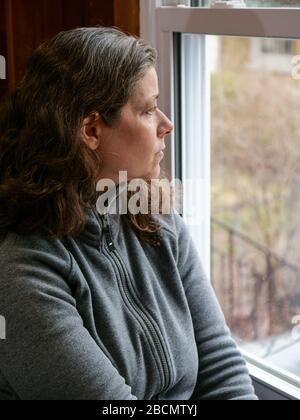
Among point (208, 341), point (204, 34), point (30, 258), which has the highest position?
point (204, 34)

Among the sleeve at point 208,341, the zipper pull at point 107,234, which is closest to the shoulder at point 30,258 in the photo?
the zipper pull at point 107,234

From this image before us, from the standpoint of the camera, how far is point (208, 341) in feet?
4.97

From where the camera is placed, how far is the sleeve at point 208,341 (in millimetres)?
1479

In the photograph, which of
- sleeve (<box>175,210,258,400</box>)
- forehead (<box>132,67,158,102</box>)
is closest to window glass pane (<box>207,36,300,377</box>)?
sleeve (<box>175,210,258,400</box>)

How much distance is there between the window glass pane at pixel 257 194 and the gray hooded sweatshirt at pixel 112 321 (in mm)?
254

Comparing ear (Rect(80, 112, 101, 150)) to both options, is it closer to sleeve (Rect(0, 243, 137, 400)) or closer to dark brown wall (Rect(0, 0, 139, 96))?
sleeve (Rect(0, 243, 137, 400))

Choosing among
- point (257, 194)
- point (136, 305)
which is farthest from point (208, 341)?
point (257, 194)

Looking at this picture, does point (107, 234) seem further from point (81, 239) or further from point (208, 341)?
point (208, 341)

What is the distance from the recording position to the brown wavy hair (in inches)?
51.4

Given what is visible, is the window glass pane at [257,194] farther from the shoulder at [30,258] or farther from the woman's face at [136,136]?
the shoulder at [30,258]

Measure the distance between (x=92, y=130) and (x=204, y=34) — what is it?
15.4 inches

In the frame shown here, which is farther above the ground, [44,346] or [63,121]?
[63,121]

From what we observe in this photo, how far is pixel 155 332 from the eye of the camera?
1.38 meters
